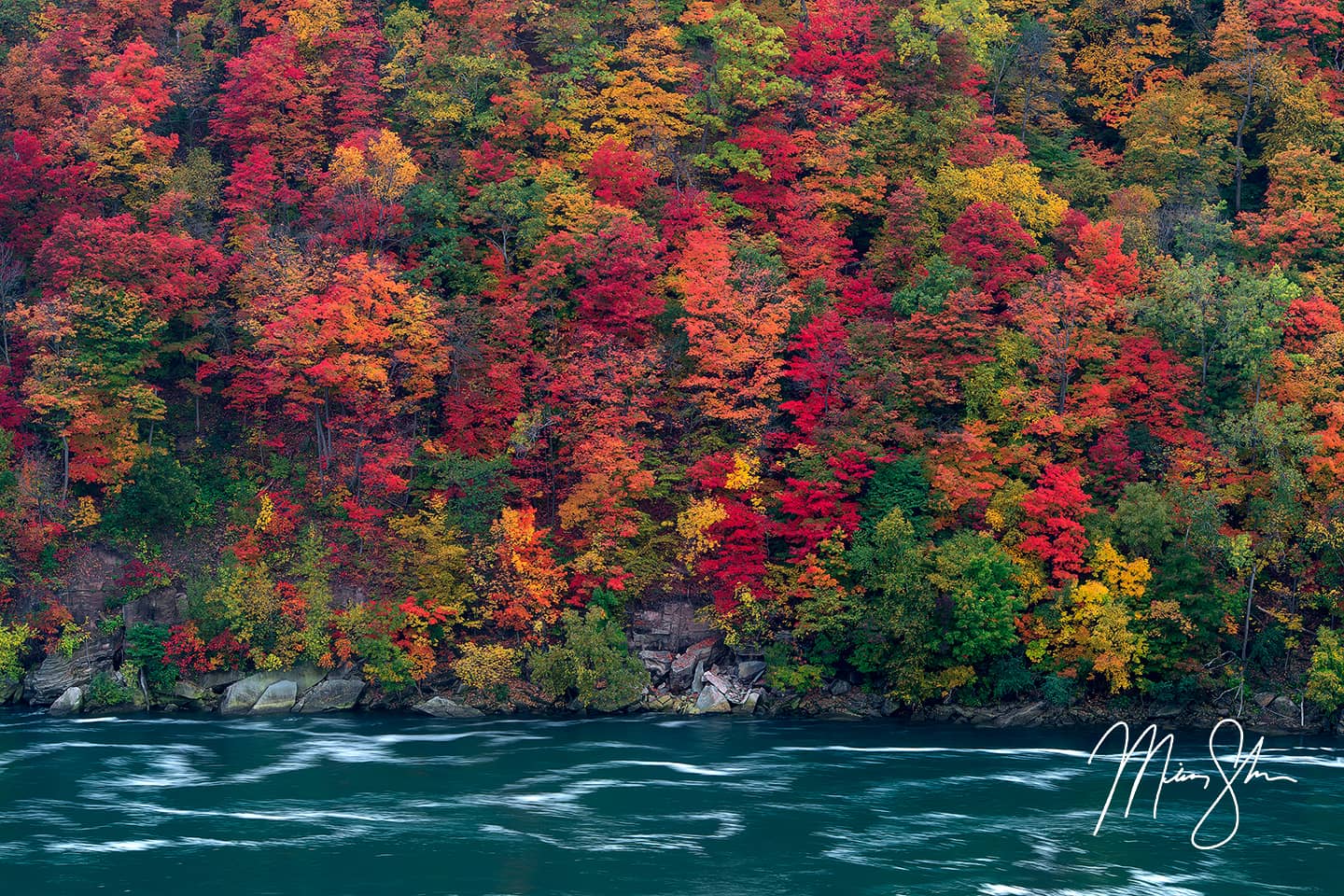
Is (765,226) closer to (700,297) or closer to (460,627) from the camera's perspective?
(700,297)

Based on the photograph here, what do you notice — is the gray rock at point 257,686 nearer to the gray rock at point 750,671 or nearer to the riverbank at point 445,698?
the riverbank at point 445,698

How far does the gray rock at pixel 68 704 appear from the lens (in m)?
46.3

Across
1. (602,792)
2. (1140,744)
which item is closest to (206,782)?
(602,792)

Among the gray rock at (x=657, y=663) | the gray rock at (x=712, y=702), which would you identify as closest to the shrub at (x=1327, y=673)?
the gray rock at (x=712, y=702)

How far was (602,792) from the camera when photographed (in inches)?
1483

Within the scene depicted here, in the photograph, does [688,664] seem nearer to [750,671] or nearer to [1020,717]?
[750,671]

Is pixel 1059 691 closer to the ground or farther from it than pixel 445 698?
farther from it

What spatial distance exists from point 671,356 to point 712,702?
1344 centimetres

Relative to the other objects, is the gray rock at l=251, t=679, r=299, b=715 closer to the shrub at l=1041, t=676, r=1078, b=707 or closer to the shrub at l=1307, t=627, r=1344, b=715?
the shrub at l=1041, t=676, r=1078, b=707

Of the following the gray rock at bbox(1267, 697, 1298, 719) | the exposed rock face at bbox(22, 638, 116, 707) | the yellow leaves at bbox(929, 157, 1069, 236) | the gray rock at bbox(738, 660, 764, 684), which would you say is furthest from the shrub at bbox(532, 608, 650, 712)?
the yellow leaves at bbox(929, 157, 1069, 236)

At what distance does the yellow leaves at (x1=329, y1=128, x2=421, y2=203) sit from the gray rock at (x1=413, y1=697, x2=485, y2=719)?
21.0 m

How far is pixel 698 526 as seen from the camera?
49.3 m

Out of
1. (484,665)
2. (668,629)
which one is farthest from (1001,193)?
(484,665)
